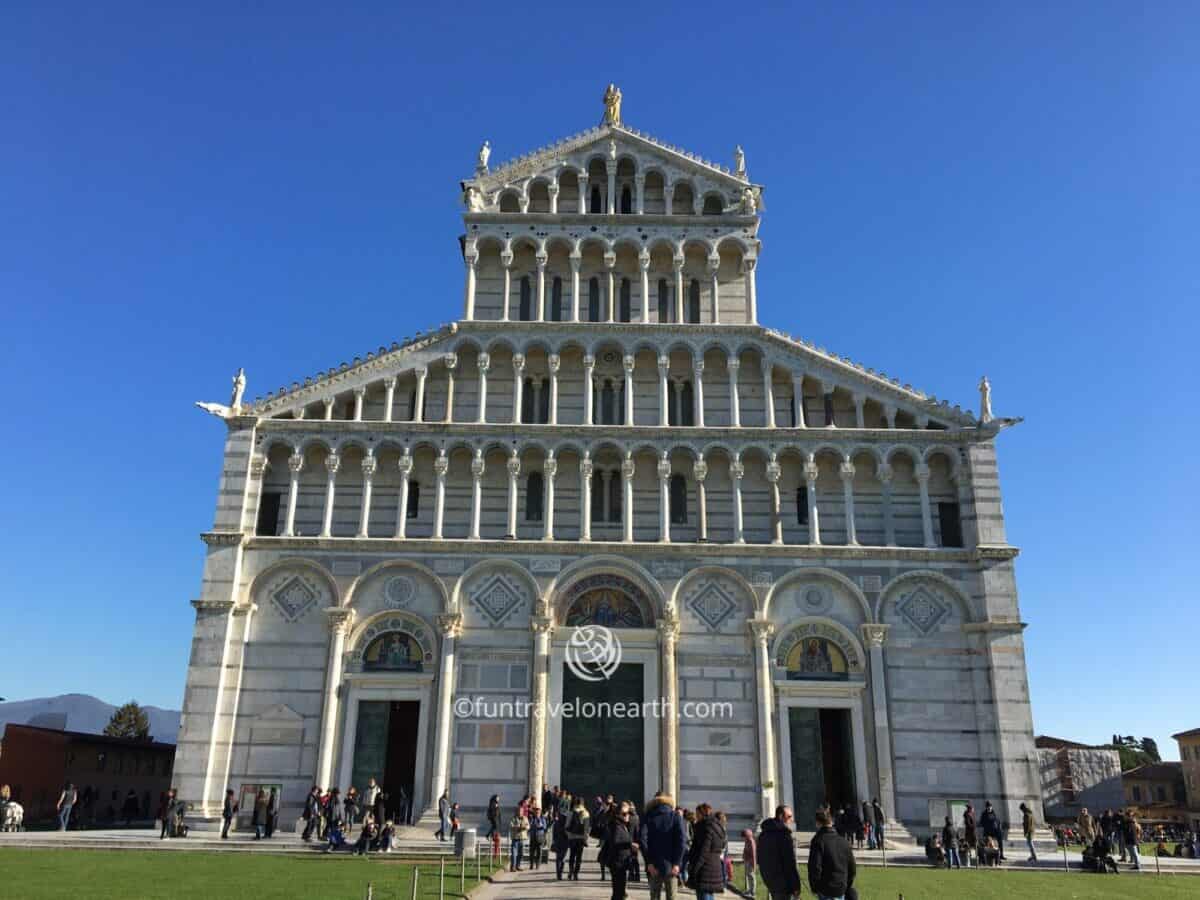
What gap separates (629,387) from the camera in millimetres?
29047

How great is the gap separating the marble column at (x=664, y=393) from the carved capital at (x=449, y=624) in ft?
26.7

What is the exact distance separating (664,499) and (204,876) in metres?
15.7

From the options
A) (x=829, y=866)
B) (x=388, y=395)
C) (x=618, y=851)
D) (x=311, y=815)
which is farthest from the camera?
(x=388, y=395)

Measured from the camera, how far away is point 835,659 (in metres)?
26.5

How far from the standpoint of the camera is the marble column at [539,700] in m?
25.0

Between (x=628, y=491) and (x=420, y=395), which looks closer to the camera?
(x=628, y=491)

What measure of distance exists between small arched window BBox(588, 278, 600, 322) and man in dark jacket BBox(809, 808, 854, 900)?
23390mm

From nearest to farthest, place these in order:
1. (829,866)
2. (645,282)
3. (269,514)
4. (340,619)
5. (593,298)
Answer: (829,866)
(340,619)
(269,514)
(645,282)
(593,298)

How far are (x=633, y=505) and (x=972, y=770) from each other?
37.7 feet

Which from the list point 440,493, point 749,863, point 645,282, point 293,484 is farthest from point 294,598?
point 749,863

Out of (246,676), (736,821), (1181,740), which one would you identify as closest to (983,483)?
(736,821)

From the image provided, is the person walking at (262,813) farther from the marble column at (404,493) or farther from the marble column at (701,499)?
the marble column at (701,499)

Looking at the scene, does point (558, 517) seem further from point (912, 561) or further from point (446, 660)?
point (912, 561)

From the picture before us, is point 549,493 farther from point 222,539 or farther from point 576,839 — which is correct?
point 576,839
